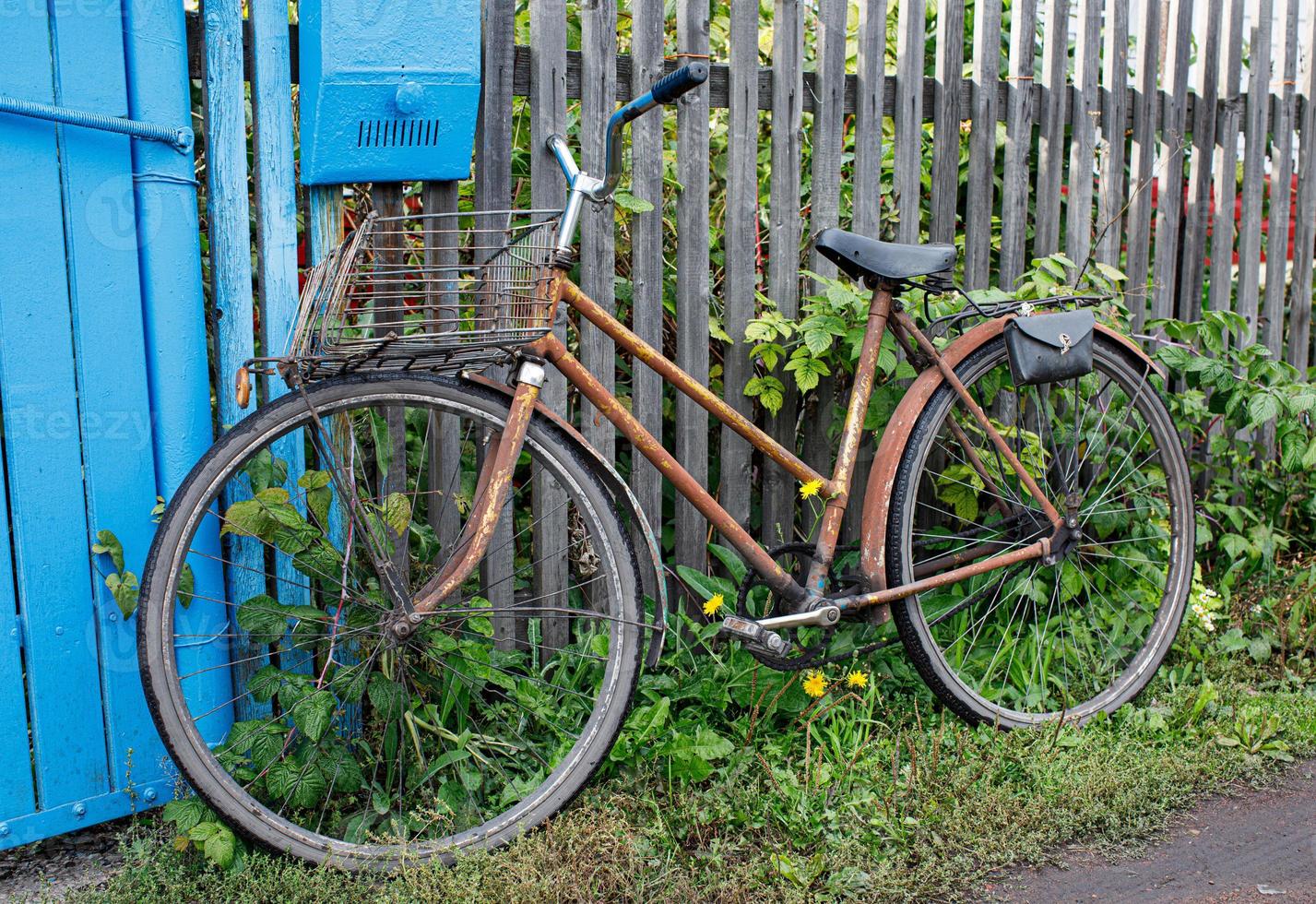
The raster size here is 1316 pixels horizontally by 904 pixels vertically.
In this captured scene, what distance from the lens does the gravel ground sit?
2387 mm

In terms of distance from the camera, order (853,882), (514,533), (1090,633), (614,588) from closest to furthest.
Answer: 1. (853,882)
2. (614,588)
3. (514,533)
4. (1090,633)

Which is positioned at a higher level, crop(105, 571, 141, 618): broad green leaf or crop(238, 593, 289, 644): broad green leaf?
crop(105, 571, 141, 618): broad green leaf

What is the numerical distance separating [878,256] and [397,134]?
127 centimetres

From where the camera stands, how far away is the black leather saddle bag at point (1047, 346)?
120 inches

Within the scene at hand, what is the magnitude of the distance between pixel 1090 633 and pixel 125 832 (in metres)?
2.95

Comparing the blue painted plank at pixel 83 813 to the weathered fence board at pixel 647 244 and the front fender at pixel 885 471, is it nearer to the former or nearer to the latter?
the weathered fence board at pixel 647 244

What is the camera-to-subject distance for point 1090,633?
365 centimetres

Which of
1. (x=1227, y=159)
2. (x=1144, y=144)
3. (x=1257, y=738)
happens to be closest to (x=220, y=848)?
(x=1257, y=738)

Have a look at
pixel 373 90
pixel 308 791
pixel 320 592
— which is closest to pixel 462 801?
pixel 308 791

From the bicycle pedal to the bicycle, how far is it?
0.04 feet

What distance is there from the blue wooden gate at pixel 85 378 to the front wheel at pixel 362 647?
19 centimetres

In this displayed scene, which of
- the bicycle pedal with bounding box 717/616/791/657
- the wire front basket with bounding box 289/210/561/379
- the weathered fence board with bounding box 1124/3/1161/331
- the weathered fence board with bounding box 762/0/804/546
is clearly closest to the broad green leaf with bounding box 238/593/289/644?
the wire front basket with bounding box 289/210/561/379

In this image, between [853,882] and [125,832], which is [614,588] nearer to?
[853,882]

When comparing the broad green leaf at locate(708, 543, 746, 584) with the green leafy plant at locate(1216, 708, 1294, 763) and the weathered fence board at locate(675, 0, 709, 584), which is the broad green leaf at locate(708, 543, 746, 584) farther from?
the green leafy plant at locate(1216, 708, 1294, 763)
